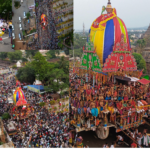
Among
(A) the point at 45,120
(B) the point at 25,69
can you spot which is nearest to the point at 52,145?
(A) the point at 45,120

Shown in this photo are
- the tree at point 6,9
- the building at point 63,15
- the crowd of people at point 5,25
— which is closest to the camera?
the building at point 63,15

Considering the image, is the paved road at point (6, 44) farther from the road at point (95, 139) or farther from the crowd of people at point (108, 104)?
the road at point (95, 139)

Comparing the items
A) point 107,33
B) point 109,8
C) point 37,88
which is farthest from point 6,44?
point 37,88

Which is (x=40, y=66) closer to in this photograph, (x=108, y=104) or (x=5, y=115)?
(x=5, y=115)

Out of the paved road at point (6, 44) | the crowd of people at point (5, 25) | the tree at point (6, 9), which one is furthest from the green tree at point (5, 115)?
the tree at point (6, 9)

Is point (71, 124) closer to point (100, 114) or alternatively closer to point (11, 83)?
point (100, 114)

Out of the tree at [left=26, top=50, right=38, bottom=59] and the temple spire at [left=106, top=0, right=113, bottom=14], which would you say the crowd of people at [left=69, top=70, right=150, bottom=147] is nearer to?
the temple spire at [left=106, top=0, right=113, bottom=14]

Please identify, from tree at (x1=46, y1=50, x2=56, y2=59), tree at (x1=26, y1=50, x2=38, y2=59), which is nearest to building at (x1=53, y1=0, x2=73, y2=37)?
tree at (x1=46, y1=50, x2=56, y2=59)
